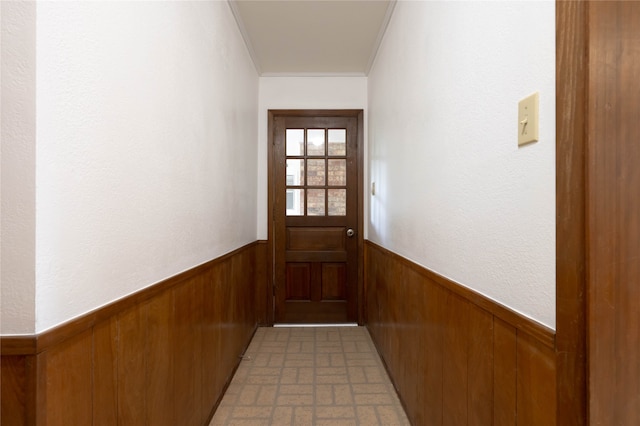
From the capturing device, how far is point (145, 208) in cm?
117

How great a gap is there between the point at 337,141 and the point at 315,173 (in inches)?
15.9

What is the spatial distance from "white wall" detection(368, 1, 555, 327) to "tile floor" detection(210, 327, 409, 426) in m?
0.93

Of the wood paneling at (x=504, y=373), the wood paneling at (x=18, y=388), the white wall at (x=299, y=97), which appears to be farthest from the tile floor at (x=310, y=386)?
the wood paneling at (x=18, y=388)

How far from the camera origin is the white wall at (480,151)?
0.82m

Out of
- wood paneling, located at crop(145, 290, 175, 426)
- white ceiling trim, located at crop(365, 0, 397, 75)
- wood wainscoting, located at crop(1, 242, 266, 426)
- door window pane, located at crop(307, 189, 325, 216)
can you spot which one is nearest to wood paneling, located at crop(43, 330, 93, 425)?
wood wainscoting, located at crop(1, 242, 266, 426)

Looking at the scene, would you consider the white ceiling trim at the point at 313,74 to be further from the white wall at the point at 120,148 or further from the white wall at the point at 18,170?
the white wall at the point at 18,170

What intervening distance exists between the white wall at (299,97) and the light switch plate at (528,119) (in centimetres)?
280

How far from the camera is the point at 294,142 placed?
12.0 ft

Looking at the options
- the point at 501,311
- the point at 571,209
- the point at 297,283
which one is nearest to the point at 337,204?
the point at 297,283

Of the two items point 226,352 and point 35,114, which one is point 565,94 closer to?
point 35,114

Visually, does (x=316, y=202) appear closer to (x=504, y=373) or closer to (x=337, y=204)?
(x=337, y=204)

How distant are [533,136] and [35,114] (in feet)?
3.56

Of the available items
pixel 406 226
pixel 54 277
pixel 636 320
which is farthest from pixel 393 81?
pixel 54 277

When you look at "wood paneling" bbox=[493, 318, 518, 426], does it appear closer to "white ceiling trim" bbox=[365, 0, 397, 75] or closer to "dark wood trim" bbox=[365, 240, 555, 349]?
"dark wood trim" bbox=[365, 240, 555, 349]
